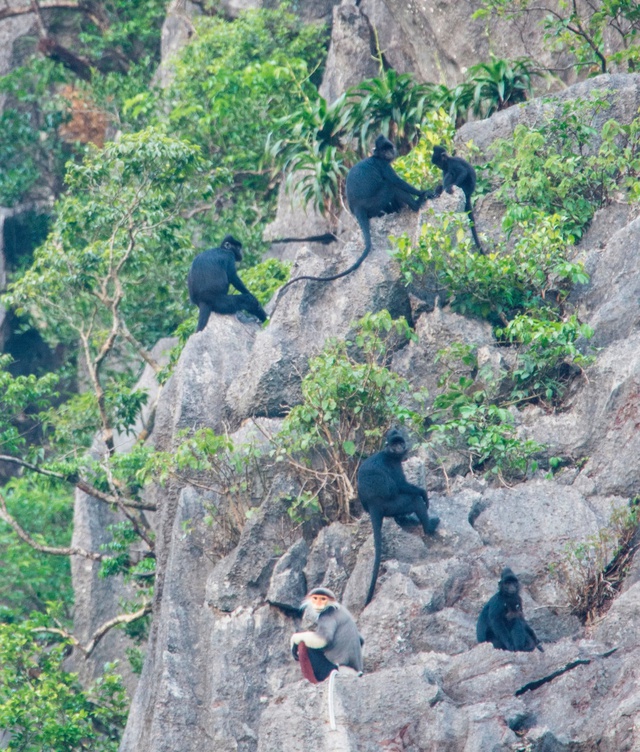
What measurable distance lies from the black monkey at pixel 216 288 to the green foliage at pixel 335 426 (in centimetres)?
230

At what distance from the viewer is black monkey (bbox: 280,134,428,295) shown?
12.7 metres

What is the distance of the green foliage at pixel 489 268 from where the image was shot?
12008 millimetres


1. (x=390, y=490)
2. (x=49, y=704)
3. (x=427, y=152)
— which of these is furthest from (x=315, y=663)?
(x=427, y=152)

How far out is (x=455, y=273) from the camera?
12.0m

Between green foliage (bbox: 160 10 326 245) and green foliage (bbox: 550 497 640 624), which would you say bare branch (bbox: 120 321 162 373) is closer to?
green foliage (bbox: 160 10 326 245)

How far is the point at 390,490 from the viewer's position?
32.2 ft

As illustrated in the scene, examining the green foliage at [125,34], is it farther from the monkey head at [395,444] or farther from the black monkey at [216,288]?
the monkey head at [395,444]

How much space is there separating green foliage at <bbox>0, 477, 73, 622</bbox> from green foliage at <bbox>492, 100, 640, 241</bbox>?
6209 mm

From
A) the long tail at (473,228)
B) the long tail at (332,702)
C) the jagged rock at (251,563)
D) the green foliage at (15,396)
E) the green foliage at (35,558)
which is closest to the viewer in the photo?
the long tail at (332,702)

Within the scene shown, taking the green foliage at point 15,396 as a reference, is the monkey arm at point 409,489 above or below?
above

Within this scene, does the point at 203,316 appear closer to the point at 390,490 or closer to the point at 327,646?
the point at 390,490

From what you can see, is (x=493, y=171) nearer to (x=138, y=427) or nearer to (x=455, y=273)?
(x=455, y=273)

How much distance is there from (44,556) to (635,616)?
8.86 meters

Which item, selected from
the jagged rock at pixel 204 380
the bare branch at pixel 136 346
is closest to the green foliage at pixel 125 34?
the bare branch at pixel 136 346
